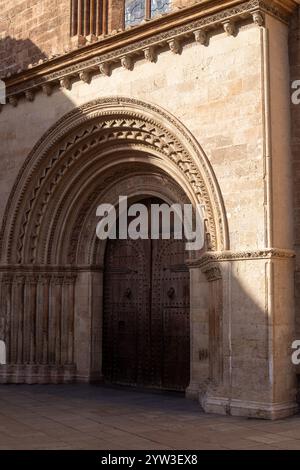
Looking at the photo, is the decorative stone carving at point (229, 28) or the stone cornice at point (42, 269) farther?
the stone cornice at point (42, 269)

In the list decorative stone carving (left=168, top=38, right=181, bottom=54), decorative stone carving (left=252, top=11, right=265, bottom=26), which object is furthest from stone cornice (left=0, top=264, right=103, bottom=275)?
decorative stone carving (left=252, top=11, right=265, bottom=26)

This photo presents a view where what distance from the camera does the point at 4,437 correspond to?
6.41 meters

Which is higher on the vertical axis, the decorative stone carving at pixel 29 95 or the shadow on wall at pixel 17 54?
the shadow on wall at pixel 17 54

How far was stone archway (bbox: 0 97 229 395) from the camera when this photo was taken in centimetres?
1052

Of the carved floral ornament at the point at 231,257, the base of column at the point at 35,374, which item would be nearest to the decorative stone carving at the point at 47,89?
the carved floral ornament at the point at 231,257

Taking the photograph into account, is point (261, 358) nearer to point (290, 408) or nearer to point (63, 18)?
point (290, 408)

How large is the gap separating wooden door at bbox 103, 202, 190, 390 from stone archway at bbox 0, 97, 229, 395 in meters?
0.27

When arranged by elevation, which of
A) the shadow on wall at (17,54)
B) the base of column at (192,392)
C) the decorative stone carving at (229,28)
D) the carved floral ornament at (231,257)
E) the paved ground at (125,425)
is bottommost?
the paved ground at (125,425)

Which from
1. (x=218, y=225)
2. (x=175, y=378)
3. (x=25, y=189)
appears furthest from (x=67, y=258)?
(x=218, y=225)

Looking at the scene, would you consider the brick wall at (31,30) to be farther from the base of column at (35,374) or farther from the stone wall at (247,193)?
the base of column at (35,374)

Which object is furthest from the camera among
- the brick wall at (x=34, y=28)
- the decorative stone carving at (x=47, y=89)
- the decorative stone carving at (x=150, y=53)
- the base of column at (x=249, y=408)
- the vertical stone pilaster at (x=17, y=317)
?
the brick wall at (x=34, y=28)

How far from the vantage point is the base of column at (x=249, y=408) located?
24.4 ft

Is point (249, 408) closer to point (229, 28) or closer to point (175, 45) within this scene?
point (229, 28)

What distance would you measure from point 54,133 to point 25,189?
1159 millimetres
